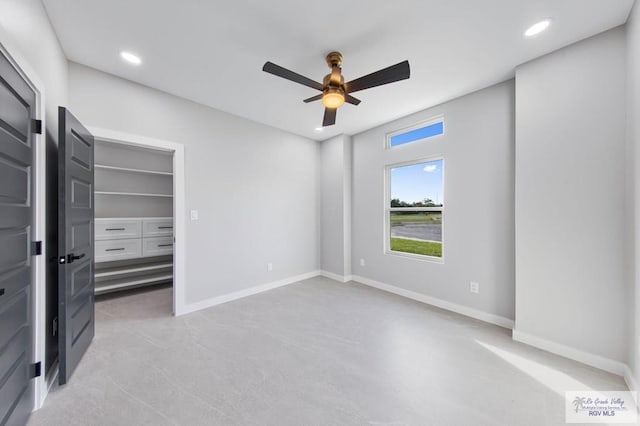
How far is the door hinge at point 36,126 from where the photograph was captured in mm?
1520

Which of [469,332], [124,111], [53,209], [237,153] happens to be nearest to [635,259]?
[469,332]

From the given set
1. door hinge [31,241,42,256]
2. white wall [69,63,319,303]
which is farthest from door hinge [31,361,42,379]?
white wall [69,63,319,303]

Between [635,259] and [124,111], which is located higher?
[124,111]

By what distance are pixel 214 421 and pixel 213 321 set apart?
1454 mm

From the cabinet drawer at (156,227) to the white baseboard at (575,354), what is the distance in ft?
16.2

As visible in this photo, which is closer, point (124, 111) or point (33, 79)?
point (33, 79)

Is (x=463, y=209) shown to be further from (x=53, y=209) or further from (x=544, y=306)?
(x=53, y=209)

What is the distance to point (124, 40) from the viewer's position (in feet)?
6.61

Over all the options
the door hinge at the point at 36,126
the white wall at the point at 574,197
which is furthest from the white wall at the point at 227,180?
the white wall at the point at 574,197

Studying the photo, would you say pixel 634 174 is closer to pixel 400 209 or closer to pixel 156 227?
pixel 400 209

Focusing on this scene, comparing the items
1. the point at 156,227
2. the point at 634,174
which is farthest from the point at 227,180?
the point at 634,174

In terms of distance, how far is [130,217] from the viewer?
153 inches

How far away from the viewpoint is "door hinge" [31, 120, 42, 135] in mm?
1520

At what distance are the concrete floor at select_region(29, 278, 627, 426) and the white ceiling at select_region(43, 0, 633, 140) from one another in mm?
2741
